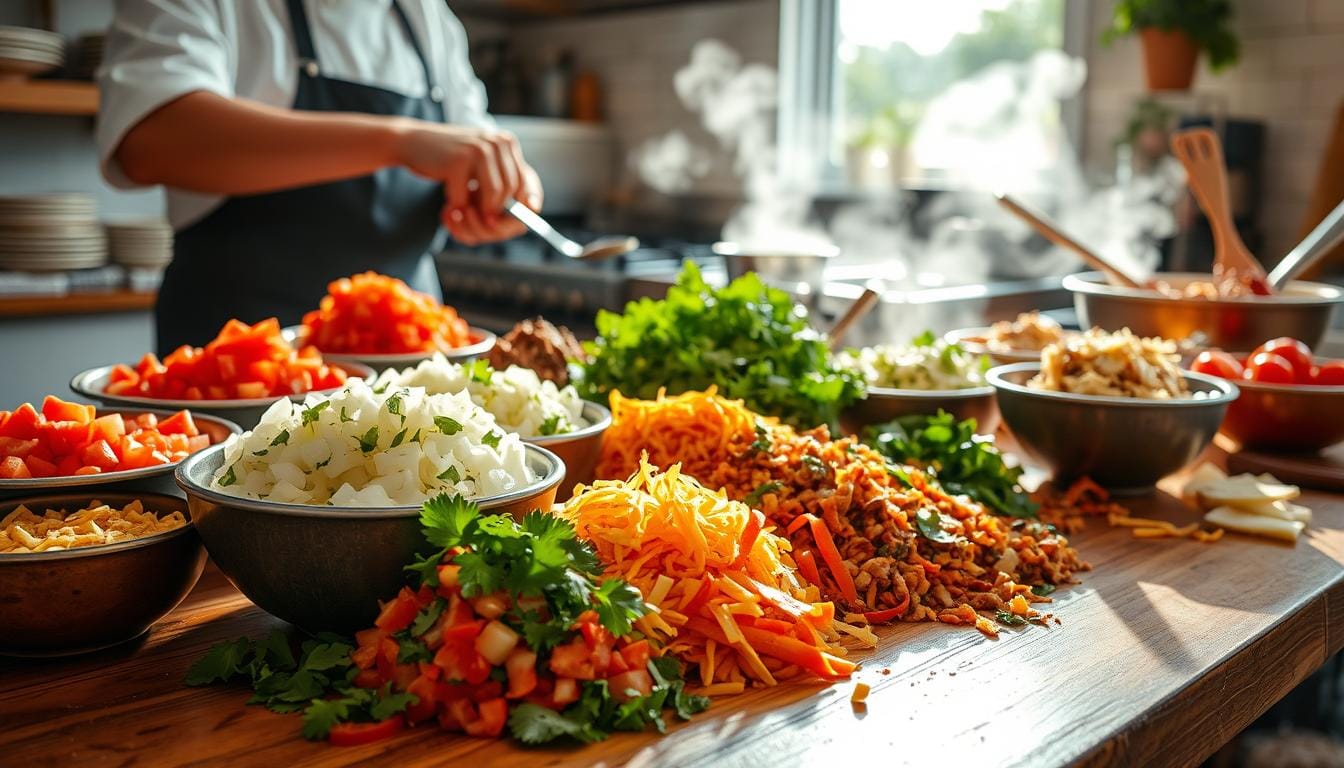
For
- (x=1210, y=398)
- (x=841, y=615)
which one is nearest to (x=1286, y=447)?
(x=1210, y=398)

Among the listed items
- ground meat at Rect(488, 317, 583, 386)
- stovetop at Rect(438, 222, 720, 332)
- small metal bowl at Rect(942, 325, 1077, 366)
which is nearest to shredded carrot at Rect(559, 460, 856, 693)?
ground meat at Rect(488, 317, 583, 386)

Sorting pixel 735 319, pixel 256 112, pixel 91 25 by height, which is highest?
pixel 91 25

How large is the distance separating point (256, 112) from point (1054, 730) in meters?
1.90

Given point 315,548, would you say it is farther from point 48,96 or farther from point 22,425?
point 48,96

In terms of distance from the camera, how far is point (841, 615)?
1246 mm

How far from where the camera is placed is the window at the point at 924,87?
15.9 ft

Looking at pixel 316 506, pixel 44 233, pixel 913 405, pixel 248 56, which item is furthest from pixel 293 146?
pixel 44 233

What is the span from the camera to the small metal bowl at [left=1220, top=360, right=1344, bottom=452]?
1.92 metres

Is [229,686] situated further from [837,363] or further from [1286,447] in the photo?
[1286,447]

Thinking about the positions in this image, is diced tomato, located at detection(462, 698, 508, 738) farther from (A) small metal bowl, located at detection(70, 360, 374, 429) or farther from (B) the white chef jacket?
(B) the white chef jacket

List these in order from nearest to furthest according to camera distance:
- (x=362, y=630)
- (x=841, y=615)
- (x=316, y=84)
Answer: (x=362, y=630) → (x=841, y=615) → (x=316, y=84)

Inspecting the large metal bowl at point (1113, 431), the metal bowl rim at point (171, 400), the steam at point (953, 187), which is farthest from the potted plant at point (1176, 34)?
the metal bowl rim at point (171, 400)

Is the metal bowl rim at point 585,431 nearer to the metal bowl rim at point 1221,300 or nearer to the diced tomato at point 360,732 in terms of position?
the diced tomato at point 360,732

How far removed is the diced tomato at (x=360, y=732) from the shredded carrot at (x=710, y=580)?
239mm
